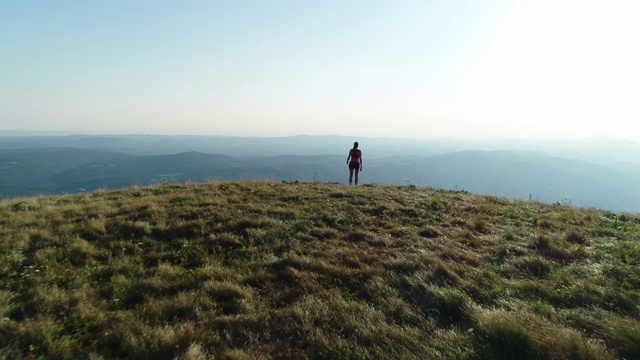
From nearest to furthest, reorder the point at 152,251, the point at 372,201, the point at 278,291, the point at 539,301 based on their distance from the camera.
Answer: the point at 539,301 < the point at 278,291 < the point at 152,251 < the point at 372,201

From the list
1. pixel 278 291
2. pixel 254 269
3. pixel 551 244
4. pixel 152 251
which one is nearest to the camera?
pixel 278 291

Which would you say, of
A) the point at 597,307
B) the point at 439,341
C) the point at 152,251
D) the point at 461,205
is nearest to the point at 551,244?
the point at 597,307

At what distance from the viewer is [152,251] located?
8.38 m

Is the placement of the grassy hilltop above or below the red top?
below

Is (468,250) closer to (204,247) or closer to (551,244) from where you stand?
(551,244)

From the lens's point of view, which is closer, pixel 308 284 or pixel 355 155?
pixel 308 284

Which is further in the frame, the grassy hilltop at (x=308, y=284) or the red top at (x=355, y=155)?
the red top at (x=355, y=155)

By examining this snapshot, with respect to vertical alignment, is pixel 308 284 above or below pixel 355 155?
below

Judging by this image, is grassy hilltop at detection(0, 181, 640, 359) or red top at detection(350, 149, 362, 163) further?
red top at detection(350, 149, 362, 163)

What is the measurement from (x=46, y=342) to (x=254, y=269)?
12.2ft

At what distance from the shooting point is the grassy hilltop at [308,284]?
15.2ft

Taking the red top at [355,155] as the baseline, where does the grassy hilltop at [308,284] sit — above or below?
below

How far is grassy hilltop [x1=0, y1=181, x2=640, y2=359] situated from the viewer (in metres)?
4.64

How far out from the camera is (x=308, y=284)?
6.70 m
